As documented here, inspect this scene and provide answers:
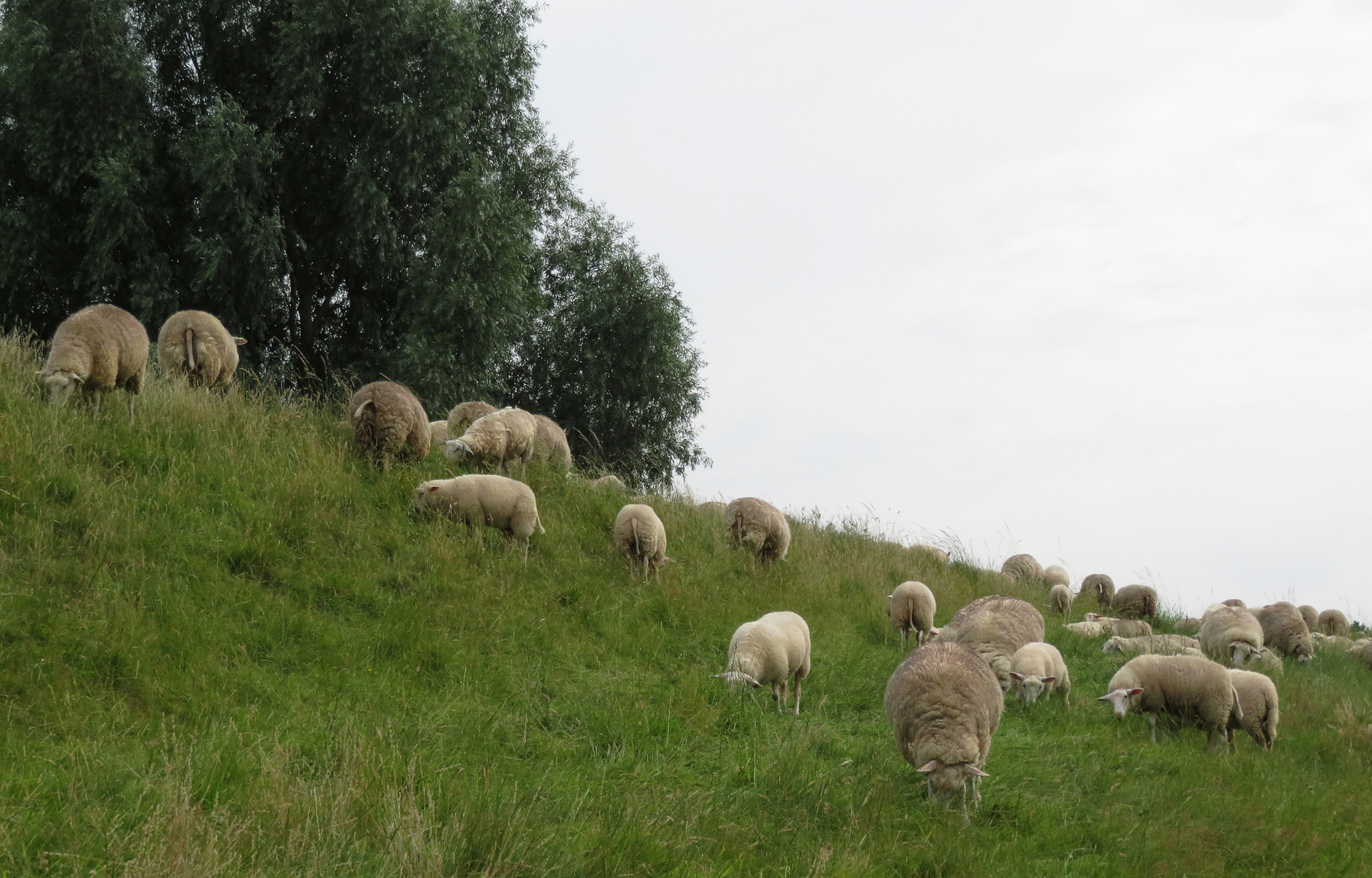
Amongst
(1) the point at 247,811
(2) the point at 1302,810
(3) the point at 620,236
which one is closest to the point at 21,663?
(1) the point at 247,811

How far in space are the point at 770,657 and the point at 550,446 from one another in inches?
254

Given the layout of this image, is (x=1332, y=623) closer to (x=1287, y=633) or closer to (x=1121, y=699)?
(x=1287, y=633)

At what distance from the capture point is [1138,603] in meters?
22.1

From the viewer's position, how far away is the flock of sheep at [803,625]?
26.8 ft

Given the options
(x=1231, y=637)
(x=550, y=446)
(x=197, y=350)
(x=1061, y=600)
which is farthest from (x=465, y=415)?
(x=1231, y=637)

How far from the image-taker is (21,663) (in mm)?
7883

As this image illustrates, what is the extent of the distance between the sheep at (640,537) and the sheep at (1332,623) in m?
19.6

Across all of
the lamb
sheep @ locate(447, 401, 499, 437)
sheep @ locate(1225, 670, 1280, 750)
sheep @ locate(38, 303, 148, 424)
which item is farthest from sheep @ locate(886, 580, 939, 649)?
sheep @ locate(38, 303, 148, 424)

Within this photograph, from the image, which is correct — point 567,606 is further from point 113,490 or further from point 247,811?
point 247,811

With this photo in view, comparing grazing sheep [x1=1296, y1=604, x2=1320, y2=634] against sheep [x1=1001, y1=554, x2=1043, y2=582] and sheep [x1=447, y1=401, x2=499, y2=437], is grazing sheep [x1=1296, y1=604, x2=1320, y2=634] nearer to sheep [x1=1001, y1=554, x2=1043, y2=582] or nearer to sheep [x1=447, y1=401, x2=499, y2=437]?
sheep [x1=1001, y1=554, x2=1043, y2=582]

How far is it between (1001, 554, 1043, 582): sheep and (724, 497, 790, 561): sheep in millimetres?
8070

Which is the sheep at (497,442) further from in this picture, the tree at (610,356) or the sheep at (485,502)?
the tree at (610,356)

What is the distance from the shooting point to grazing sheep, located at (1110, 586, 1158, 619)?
22109 millimetres

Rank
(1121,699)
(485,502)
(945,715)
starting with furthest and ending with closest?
(485,502) < (1121,699) < (945,715)
